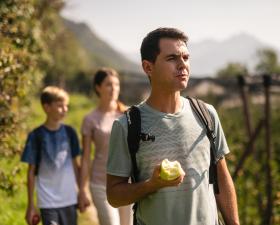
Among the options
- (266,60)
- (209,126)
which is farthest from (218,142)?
(266,60)

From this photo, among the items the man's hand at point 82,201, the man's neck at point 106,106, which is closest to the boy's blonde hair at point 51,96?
the man's neck at point 106,106

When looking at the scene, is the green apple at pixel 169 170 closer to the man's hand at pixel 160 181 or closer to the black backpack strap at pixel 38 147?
the man's hand at pixel 160 181

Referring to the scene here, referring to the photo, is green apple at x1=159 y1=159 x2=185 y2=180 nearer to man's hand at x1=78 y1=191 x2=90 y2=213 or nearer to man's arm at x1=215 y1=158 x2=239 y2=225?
man's arm at x1=215 y1=158 x2=239 y2=225

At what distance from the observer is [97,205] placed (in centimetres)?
466

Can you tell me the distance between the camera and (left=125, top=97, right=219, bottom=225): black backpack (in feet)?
8.39

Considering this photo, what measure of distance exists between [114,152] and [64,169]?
6.91 ft

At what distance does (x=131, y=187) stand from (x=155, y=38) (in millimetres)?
823

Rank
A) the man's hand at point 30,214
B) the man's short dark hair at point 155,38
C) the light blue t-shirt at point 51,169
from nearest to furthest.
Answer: the man's short dark hair at point 155,38 → the man's hand at point 30,214 → the light blue t-shirt at point 51,169

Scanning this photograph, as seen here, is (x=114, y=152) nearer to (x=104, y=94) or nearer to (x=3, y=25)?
(x=104, y=94)

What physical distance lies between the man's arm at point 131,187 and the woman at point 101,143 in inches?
78.5

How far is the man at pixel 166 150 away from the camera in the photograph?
2523 mm

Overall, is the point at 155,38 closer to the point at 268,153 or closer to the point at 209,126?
the point at 209,126

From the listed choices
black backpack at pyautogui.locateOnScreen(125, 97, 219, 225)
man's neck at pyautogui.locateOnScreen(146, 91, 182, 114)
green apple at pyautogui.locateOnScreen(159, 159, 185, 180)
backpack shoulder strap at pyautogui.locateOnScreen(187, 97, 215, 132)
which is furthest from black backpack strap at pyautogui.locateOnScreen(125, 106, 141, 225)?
backpack shoulder strap at pyautogui.locateOnScreen(187, 97, 215, 132)

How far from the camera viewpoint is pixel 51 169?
4531mm
